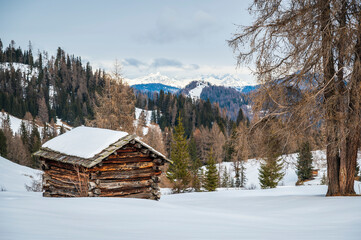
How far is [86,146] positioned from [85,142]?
1.39 ft

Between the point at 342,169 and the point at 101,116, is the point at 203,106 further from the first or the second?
the point at 342,169

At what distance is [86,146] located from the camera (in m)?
10.3

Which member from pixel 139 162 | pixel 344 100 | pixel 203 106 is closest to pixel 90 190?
pixel 139 162

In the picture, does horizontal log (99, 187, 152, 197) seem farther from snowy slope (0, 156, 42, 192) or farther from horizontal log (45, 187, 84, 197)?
snowy slope (0, 156, 42, 192)

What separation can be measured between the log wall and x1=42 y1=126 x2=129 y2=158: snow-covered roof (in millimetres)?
532

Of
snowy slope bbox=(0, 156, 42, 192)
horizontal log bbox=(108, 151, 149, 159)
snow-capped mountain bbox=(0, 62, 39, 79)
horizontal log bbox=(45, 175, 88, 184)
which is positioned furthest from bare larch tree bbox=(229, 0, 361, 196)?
snow-capped mountain bbox=(0, 62, 39, 79)

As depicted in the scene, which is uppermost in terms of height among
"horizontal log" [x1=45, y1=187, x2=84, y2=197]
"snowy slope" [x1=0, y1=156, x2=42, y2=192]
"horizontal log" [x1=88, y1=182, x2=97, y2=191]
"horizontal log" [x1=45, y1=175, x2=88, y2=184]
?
"horizontal log" [x1=45, y1=175, x2=88, y2=184]

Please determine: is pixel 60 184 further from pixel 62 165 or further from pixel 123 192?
pixel 123 192

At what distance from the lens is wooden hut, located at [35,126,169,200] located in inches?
389

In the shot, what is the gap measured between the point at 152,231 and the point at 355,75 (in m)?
6.72

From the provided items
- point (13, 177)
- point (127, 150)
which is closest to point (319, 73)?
point (127, 150)

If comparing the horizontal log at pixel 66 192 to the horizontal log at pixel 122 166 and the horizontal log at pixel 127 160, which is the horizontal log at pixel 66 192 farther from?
the horizontal log at pixel 127 160

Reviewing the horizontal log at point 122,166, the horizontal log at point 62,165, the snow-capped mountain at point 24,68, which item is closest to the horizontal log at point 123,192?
the horizontal log at point 122,166

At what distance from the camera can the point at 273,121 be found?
895 cm
